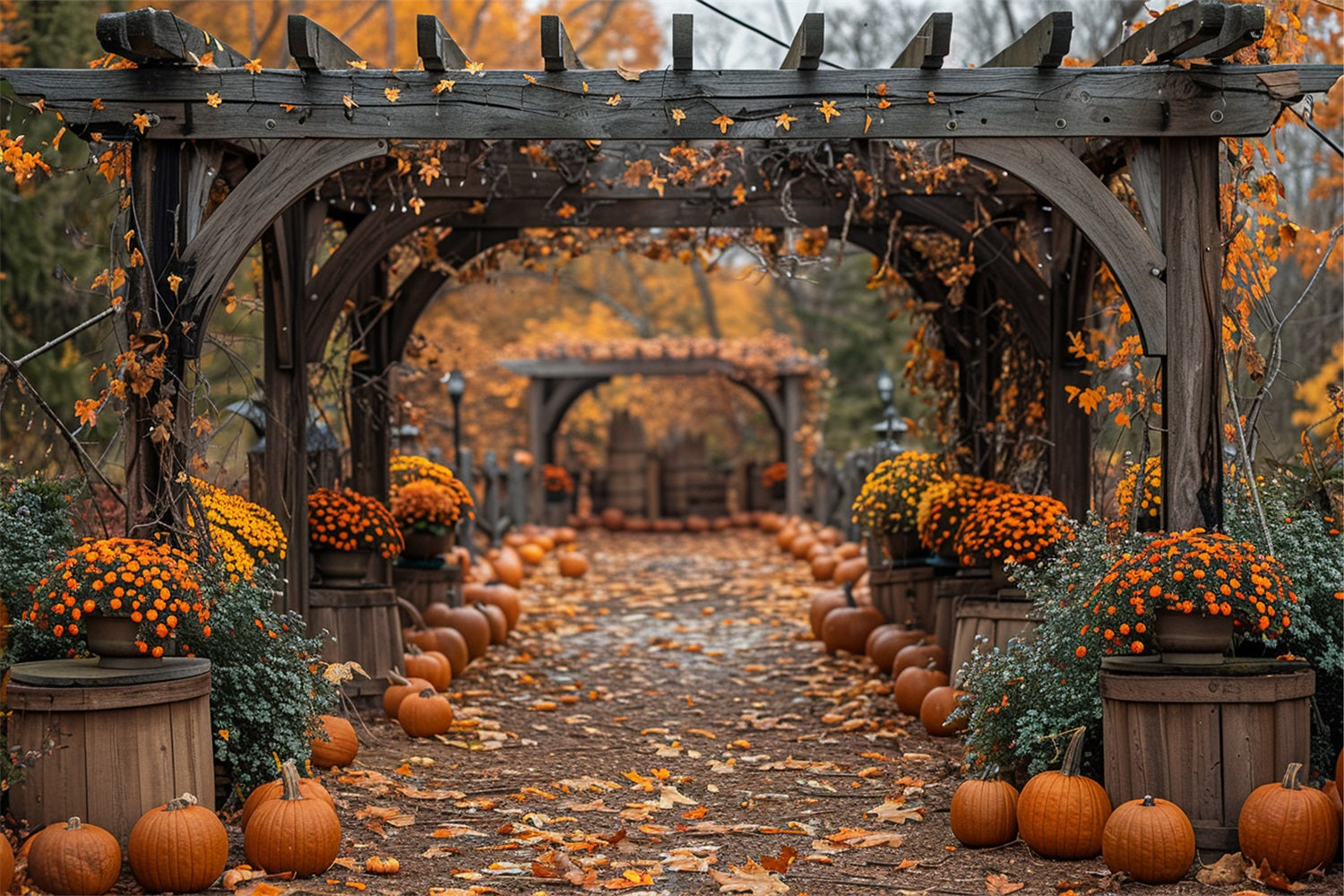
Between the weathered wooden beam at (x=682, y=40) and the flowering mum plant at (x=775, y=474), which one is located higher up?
the weathered wooden beam at (x=682, y=40)

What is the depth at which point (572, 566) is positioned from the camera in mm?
14312

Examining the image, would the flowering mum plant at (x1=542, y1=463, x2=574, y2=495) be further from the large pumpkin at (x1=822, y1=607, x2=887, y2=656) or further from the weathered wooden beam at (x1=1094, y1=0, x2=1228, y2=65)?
the weathered wooden beam at (x1=1094, y1=0, x2=1228, y2=65)

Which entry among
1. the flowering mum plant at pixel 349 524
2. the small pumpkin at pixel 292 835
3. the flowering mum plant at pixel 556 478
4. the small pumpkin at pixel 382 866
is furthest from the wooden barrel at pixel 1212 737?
the flowering mum plant at pixel 556 478

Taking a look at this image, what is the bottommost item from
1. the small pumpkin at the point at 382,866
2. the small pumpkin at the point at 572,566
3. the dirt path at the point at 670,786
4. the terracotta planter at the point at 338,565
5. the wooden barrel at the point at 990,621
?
the dirt path at the point at 670,786

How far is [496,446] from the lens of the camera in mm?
24609

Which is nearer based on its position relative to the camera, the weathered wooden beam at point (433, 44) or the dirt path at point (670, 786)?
the dirt path at point (670, 786)

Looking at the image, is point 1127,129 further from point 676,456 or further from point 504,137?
point 676,456

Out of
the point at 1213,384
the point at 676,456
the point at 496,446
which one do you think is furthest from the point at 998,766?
the point at 496,446

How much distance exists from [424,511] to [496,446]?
15653 millimetres

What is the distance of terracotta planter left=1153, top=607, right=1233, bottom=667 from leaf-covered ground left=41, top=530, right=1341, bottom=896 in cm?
71

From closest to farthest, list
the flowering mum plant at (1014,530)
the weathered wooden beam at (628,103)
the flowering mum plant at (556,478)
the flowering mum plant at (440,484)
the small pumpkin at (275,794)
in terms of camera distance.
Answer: the small pumpkin at (275,794) → the weathered wooden beam at (628,103) → the flowering mum plant at (1014,530) → the flowering mum plant at (440,484) → the flowering mum plant at (556,478)

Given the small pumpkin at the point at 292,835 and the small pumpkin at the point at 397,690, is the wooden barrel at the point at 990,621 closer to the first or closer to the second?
the small pumpkin at the point at 397,690

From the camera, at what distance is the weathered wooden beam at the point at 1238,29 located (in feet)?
15.4

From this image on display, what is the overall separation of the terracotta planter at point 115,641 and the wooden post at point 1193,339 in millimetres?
3586
